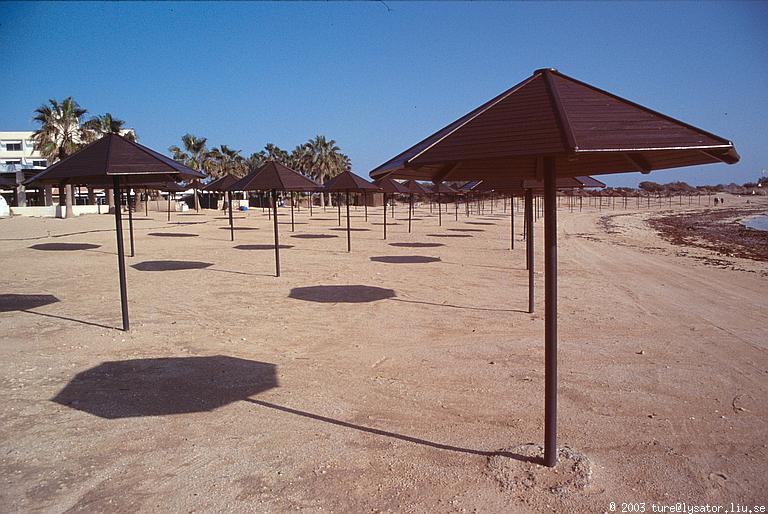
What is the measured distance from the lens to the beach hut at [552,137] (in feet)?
9.68

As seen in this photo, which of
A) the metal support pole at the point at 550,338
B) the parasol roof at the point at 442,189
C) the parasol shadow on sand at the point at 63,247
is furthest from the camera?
the parasol roof at the point at 442,189

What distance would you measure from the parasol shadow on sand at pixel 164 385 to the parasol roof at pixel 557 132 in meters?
2.83

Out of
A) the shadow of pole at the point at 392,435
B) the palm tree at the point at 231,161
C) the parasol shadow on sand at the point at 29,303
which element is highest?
the palm tree at the point at 231,161

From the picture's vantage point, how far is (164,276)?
1278cm

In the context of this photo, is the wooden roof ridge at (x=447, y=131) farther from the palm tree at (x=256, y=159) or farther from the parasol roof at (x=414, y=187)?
the palm tree at (x=256, y=159)

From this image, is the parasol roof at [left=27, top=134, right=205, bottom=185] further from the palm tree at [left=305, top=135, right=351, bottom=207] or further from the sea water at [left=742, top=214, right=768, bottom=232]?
the palm tree at [left=305, top=135, right=351, bottom=207]

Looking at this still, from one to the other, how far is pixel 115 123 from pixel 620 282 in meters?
47.6

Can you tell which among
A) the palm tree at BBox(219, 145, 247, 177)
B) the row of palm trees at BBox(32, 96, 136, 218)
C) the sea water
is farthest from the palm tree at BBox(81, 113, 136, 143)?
the sea water

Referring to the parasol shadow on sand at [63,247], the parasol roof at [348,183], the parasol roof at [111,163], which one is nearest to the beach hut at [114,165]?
the parasol roof at [111,163]

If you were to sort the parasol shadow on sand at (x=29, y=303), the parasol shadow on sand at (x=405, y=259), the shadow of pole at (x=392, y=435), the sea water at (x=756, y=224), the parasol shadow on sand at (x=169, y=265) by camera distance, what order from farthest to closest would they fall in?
the sea water at (x=756, y=224)
the parasol shadow on sand at (x=405, y=259)
the parasol shadow on sand at (x=169, y=265)
the parasol shadow on sand at (x=29, y=303)
the shadow of pole at (x=392, y=435)

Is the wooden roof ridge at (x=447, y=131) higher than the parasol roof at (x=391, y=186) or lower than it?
lower

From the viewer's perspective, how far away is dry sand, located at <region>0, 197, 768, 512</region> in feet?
11.6

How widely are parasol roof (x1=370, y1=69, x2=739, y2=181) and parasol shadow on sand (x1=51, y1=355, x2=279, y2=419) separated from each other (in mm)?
2831

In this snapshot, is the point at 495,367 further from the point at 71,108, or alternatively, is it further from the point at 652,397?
the point at 71,108
